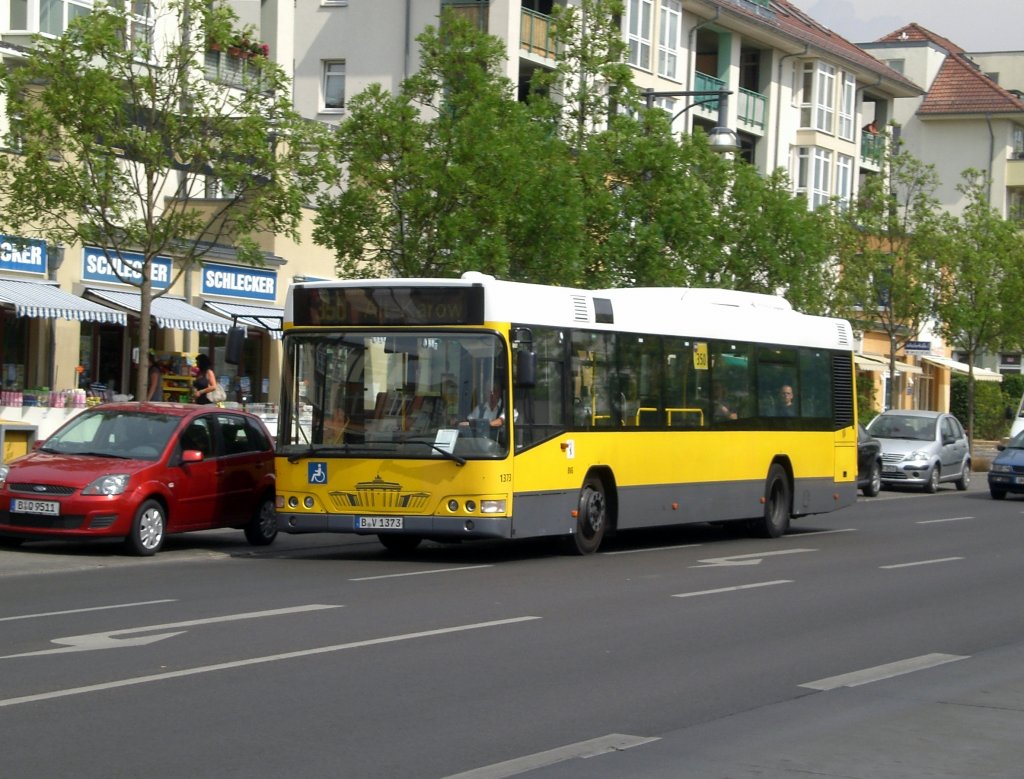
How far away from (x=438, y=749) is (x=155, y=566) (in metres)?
9.95

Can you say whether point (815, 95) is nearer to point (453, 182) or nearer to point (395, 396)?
point (453, 182)

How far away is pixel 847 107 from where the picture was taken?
224 feet

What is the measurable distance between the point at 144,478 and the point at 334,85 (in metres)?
34.1

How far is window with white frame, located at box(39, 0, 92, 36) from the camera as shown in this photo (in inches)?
1300

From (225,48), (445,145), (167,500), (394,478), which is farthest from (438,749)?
(445,145)

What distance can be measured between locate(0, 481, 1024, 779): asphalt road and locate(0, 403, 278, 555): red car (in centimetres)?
43

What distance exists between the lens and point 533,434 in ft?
57.8

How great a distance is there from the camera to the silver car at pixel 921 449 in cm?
3688

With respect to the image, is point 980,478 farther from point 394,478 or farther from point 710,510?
point 394,478

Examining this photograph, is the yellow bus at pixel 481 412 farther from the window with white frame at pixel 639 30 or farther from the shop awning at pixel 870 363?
the shop awning at pixel 870 363

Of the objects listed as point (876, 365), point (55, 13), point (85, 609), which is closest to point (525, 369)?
point (85, 609)

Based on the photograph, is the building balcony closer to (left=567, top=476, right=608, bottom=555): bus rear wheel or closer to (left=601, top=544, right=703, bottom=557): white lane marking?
(left=601, top=544, right=703, bottom=557): white lane marking

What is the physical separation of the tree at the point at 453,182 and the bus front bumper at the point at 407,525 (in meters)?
9.33

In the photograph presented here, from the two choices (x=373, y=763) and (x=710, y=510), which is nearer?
(x=373, y=763)
